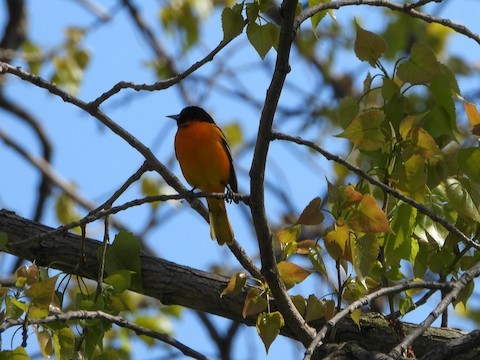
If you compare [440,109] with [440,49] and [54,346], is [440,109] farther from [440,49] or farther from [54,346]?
[440,49]

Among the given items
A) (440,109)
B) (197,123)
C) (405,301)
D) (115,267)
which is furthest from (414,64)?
(197,123)

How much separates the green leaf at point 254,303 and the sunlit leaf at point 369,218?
0.39 metres

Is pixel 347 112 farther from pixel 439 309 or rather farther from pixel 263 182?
pixel 439 309

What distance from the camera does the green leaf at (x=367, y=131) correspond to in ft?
8.73

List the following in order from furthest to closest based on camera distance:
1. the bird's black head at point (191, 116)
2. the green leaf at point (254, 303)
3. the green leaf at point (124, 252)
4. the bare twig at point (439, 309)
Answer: the bird's black head at point (191, 116), the green leaf at point (124, 252), the green leaf at point (254, 303), the bare twig at point (439, 309)

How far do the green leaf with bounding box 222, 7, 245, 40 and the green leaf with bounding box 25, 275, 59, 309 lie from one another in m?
0.94

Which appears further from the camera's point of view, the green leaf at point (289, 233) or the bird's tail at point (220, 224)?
the bird's tail at point (220, 224)

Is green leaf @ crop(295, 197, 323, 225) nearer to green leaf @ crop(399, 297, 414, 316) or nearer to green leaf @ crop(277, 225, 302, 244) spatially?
green leaf @ crop(277, 225, 302, 244)

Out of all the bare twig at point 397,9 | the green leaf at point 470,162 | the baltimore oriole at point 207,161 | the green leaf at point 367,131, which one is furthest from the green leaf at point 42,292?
the baltimore oriole at point 207,161

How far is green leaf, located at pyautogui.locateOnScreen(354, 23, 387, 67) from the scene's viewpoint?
9.18 feet

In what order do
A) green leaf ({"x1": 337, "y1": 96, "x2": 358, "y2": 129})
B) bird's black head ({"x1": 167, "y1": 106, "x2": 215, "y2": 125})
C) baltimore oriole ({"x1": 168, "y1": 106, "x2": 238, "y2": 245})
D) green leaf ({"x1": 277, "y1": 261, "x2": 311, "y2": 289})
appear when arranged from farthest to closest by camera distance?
bird's black head ({"x1": 167, "y1": 106, "x2": 215, "y2": 125}) → baltimore oriole ({"x1": 168, "y1": 106, "x2": 238, "y2": 245}) → green leaf ({"x1": 337, "y1": 96, "x2": 358, "y2": 129}) → green leaf ({"x1": 277, "y1": 261, "x2": 311, "y2": 289})

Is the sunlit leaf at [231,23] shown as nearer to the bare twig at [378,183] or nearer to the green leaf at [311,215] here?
the bare twig at [378,183]

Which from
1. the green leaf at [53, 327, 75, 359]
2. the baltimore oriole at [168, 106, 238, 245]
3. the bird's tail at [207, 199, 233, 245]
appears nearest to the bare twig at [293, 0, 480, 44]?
the green leaf at [53, 327, 75, 359]

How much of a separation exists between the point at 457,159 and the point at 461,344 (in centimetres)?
61
